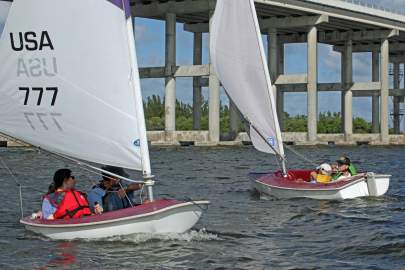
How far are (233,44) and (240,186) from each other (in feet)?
22.2

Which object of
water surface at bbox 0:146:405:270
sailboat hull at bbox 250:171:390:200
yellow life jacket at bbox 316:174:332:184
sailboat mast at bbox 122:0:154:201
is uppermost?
sailboat mast at bbox 122:0:154:201

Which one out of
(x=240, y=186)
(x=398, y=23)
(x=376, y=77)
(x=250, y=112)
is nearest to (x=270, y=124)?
(x=250, y=112)

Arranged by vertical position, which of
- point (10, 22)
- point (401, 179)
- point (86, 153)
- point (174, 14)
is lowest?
point (401, 179)

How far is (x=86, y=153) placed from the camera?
14.3 metres

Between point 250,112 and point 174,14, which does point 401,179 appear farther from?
point 174,14

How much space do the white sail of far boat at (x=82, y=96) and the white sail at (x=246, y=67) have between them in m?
10.2

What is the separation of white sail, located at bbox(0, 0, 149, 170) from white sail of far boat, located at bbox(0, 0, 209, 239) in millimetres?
17

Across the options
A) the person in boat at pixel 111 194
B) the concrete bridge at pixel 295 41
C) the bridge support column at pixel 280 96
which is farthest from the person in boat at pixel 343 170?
the bridge support column at pixel 280 96

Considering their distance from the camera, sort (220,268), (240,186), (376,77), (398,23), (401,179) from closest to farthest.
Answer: (220,268) → (240,186) → (401,179) → (398,23) → (376,77)

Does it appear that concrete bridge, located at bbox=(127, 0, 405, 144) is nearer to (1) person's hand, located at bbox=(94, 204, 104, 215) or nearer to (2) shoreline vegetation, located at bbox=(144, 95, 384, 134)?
(2) shoreline vegetation, located at bbox=(144, 95, 384, 134)

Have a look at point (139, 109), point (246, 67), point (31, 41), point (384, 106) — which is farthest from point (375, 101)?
point (139, 109)

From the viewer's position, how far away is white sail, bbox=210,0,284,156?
24.3 m

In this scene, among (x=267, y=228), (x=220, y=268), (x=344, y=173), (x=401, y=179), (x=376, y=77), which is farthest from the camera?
(x=376, y=77)

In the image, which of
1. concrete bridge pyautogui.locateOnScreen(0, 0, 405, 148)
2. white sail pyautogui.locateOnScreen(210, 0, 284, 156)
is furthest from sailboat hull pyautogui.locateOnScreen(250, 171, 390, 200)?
concrete bridge pyautogui.locateOnScreen(0, 0, 405, 148)
